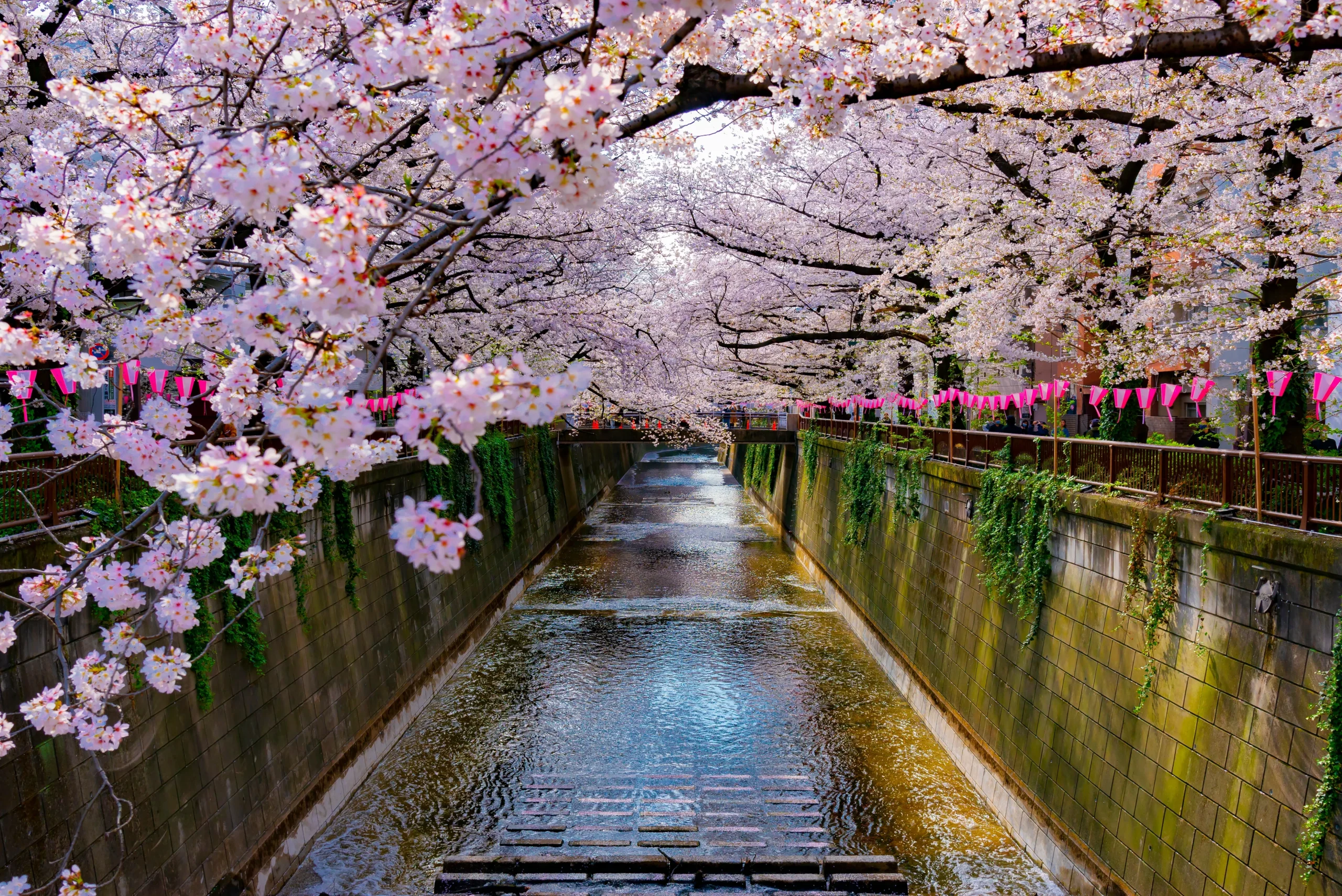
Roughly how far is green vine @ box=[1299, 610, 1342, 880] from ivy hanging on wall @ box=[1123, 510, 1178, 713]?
2.19m

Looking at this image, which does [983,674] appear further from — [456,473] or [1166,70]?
[456,473]

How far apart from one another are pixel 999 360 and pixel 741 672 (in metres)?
9.07

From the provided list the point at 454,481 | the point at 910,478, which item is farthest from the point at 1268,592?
the point at 454,481

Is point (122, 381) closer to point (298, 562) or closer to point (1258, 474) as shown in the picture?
point (298, 562)

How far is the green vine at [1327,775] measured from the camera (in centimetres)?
580

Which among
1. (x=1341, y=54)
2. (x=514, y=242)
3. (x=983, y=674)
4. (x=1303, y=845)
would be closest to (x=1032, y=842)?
(x=983, y=674)

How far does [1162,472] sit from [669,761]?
7.77 m

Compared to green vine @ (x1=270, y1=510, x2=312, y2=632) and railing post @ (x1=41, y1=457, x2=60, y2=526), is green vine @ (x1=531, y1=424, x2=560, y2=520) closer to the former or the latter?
green vine @ (x1=270, y1=510, x2=312, y2=632)

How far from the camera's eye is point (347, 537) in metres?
13.4

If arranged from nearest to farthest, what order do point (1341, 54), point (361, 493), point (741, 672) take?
point (1341, 54), point (361, 493), point (741, 672)

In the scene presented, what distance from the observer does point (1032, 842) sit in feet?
34.0

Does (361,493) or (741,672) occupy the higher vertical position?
(361,493)

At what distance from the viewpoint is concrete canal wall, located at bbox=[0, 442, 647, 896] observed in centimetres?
655

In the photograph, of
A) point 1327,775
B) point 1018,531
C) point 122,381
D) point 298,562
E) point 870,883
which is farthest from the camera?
point 1018,531
